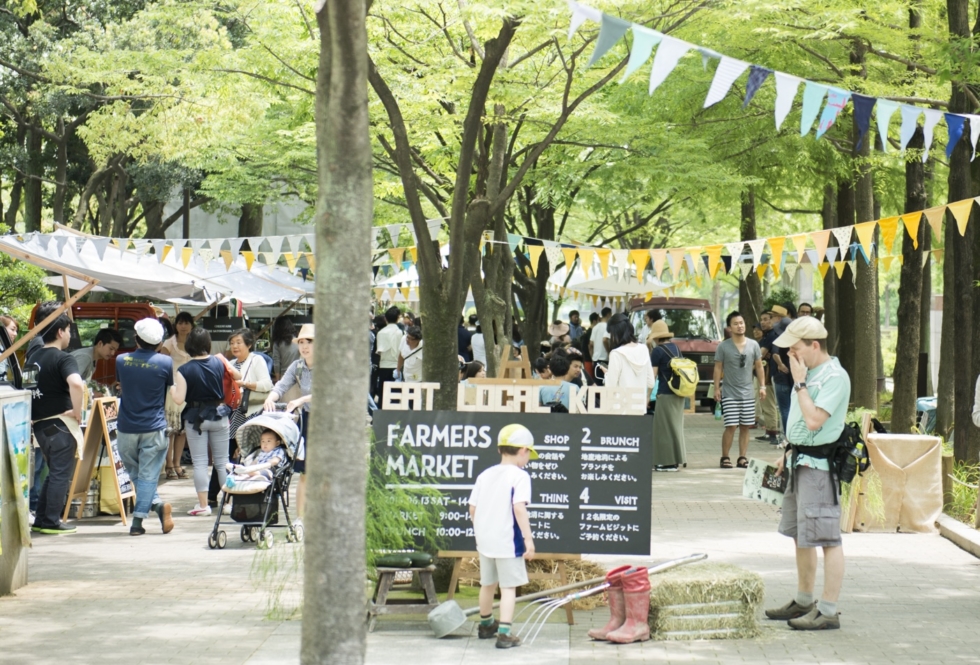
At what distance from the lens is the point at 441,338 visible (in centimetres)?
970

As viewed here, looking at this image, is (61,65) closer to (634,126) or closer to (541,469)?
(634,126)

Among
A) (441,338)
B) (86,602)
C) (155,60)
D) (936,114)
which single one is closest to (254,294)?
(155,60)

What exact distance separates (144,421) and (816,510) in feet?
20.0

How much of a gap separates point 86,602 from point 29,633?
90cm

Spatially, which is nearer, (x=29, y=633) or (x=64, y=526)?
(x=29, y=633)

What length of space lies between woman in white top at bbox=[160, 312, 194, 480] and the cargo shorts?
8485 mm

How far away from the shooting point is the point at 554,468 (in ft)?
26.2

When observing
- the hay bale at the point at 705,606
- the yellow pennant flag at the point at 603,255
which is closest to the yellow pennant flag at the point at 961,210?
the hay bale at the point at 705,606

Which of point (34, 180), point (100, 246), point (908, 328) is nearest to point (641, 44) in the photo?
point (908, 328)

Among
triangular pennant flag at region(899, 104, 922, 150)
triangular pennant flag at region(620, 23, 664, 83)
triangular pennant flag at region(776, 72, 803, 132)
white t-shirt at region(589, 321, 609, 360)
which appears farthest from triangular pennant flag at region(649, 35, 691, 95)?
white t-shirt at region(589, 321, 609, 360)

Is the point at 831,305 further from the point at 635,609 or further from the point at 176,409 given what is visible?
the point at 635,609

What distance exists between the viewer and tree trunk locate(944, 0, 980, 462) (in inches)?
477

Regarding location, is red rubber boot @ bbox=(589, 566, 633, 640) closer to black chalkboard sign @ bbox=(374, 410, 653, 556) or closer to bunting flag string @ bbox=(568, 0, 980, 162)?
black chalkboard sign @ bbox=(374, 410, 653, 556)

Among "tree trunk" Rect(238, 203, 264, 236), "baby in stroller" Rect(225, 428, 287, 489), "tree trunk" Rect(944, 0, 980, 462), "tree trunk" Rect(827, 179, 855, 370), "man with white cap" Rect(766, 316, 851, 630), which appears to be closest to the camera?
"man with white cap" Rect(766, 316, 851, 630)
